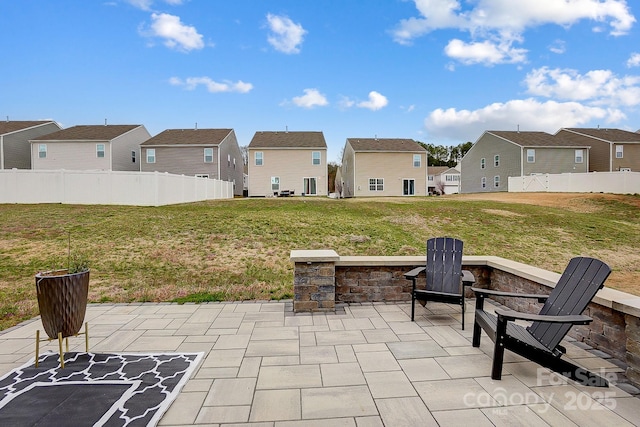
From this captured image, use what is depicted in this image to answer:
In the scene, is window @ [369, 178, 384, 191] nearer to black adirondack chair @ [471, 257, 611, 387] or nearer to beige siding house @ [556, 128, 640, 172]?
beige siding house @ [556, 128, 640, 172]

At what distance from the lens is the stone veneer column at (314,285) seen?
15.2ft

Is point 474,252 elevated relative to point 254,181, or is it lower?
lower

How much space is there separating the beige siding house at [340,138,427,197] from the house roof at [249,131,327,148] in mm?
3455

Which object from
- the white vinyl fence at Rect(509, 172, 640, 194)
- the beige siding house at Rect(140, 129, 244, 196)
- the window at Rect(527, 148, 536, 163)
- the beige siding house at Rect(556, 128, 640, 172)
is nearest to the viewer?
the white vinyl fence at Rect(509, 172, 640, 194)

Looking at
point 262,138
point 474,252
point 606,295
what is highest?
point 262,138

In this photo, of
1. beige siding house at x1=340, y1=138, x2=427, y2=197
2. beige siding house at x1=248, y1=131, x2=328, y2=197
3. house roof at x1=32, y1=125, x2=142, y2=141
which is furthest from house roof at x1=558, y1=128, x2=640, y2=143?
house roof at x1=32, y1=125, x2=142, y2=141

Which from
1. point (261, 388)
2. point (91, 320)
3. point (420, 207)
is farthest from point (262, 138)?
point (261, 388)

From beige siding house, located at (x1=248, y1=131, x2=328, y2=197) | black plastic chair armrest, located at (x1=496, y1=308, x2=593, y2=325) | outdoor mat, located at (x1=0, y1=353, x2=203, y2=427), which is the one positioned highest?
beige siding house, located at (x1=248, y1=131, x2=328, y2=197)

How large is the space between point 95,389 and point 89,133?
3058 centimetres

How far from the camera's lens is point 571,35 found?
43.9 ft

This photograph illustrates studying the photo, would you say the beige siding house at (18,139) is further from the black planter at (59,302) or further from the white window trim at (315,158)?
the black planter at (59,302)

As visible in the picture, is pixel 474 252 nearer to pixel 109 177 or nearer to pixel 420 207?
pixel 420 207

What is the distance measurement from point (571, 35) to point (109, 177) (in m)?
21.3

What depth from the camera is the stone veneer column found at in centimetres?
463
